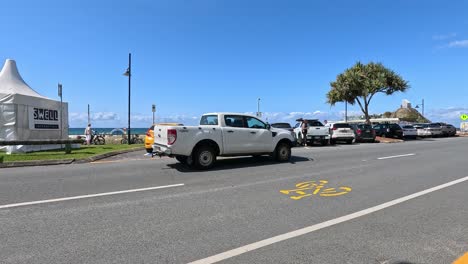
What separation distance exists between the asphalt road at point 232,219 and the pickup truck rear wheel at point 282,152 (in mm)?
2959

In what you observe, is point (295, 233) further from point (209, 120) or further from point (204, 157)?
point (209, 120)

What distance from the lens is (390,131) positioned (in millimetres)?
32188

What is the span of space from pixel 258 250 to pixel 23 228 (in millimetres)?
3493

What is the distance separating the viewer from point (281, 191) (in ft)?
22.8

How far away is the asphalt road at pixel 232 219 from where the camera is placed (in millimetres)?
3756

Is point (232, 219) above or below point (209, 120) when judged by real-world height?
below

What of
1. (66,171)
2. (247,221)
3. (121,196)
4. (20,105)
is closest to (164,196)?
(121,196)

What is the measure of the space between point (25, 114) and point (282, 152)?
1472cm

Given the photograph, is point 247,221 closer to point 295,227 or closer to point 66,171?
point 295,227

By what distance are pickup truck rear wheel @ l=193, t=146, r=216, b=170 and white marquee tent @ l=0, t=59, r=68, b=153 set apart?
11941 millimetres

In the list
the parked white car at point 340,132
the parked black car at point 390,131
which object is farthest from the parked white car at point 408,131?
the parked white car at point 340,132

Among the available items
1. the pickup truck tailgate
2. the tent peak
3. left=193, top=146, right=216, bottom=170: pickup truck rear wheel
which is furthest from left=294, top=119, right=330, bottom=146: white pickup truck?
the tent peak

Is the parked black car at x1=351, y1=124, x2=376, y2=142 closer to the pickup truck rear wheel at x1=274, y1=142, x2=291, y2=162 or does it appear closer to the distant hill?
the pickup truck rear wheel at x1=274, y1=142, x2=291, y2=162

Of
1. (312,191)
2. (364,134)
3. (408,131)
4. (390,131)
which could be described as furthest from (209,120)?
(408,131)
